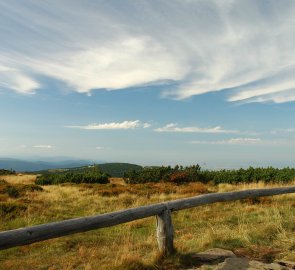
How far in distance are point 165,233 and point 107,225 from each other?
126cm

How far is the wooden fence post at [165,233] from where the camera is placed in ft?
23.0

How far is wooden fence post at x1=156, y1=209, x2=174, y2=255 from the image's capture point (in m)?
7.02

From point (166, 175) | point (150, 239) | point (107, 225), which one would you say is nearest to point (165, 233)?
point (107, 225)

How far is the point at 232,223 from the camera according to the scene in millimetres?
11352

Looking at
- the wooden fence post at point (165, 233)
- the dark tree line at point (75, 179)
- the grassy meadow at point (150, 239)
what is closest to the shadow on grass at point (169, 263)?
the grassy meadow at point (150, 239)

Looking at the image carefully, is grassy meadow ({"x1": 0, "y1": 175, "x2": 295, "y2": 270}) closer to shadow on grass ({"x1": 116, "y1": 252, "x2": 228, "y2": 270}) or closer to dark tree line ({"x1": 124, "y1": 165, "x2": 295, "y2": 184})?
shadow on grass ({"x1": 116, "y1": 252, "x2": 228, "y2": 270})

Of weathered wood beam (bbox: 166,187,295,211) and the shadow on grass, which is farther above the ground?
weathered wood beam (bbox: 166,187,295,211)

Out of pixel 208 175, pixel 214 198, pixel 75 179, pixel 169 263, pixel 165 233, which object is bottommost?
pixel 169 263

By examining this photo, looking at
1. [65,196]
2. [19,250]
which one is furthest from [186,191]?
[19,250]

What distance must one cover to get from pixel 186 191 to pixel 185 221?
10.8 m

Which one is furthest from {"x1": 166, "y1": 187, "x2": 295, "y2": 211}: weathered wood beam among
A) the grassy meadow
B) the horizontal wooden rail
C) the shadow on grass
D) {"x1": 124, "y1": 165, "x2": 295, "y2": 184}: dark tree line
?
{"x1": 124, "y1": 165, "x2": 295, "y2": 184}: dark tree line

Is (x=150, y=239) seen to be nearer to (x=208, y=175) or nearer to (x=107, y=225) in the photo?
(x=107, y=225)

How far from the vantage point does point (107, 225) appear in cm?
636

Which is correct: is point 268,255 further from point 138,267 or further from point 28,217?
point 28,217
